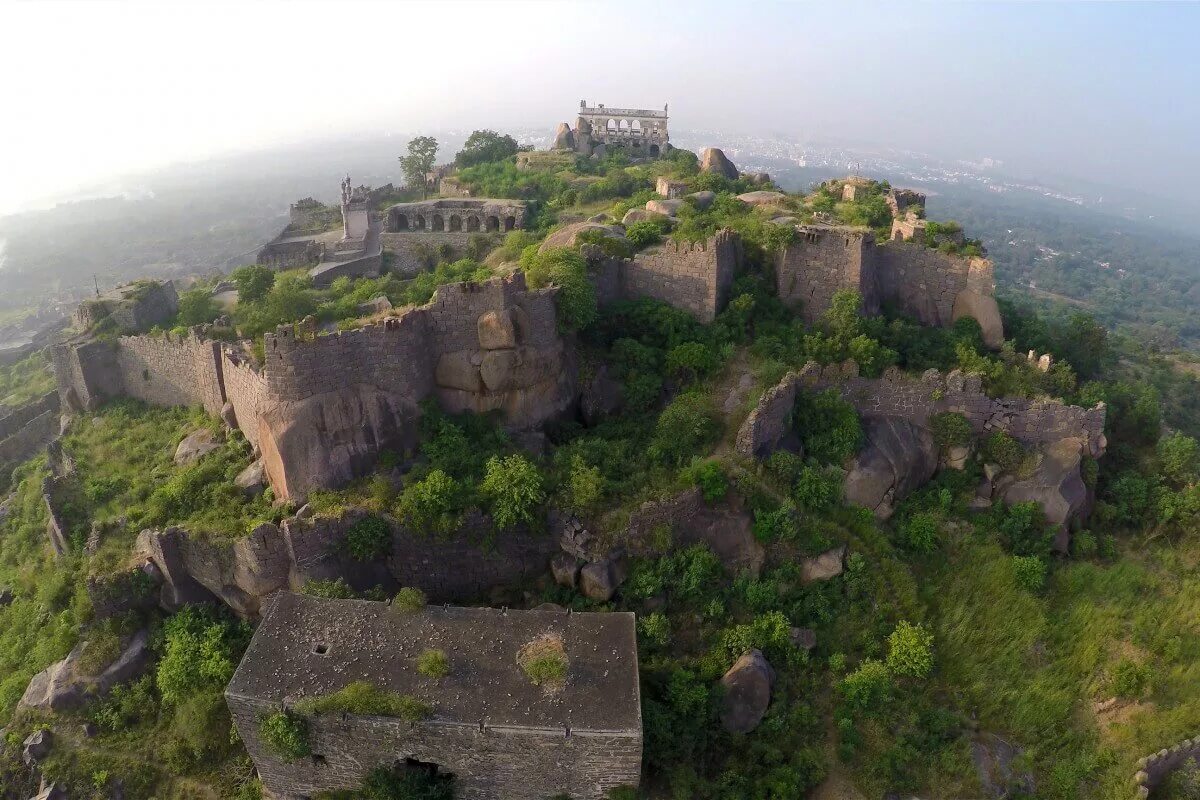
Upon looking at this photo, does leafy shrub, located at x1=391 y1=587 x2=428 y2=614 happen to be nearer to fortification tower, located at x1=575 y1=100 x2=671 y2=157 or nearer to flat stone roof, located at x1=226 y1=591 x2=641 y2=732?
flat stone roof, located at x1=226 y1=591 x2=641 y2=732

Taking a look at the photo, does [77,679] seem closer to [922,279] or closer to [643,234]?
[643,234]

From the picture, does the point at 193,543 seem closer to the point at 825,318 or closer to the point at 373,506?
the point at 373,506

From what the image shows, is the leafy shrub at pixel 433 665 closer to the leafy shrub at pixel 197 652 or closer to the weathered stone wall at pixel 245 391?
the leafy shrub at pixel 197 652

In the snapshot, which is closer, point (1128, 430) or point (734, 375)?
point (734, 375)

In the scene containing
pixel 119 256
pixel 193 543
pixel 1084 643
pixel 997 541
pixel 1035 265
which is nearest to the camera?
pixel 193 543

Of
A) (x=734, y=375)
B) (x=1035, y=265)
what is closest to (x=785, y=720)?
(x=734, y=375)

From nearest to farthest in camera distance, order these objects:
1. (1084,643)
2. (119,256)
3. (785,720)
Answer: (785,720)
(1084,643)
(119,256)

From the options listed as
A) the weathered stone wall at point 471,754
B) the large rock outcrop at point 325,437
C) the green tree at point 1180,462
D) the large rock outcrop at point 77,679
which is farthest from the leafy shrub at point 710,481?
the green tree at point 1180,462

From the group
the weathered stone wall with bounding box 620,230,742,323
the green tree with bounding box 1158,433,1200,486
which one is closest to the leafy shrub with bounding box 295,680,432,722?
the weathered stone wall with bounding box 620,230,742,323
